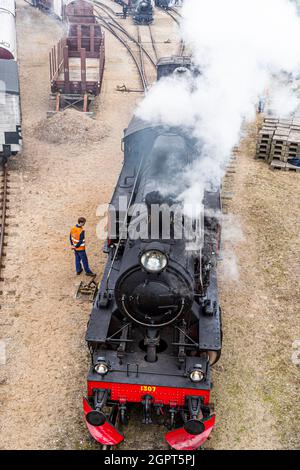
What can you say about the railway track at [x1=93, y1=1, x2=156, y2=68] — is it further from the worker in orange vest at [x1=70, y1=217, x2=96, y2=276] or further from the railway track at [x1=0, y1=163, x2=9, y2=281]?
the worker in orange vest at [x1=70, y1=217, x2=96, y2=276]

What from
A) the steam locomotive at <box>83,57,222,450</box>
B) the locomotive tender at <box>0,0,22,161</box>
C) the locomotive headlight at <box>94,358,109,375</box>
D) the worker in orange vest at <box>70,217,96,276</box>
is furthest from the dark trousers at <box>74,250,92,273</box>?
the locomotive tender at <box>0,0,22,161</box>

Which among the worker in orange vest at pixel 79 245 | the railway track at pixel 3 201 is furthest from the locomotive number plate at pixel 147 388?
the railway track at pixel 3 201

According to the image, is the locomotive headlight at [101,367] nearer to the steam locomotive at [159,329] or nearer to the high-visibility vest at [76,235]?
the steam locomotive at [159,329]

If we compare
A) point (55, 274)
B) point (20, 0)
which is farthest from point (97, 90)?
point (20, 0)

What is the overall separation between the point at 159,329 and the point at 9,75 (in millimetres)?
10521

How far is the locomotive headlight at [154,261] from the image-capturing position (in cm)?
557

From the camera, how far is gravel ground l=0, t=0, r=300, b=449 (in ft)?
21.5

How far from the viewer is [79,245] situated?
29.0 ft

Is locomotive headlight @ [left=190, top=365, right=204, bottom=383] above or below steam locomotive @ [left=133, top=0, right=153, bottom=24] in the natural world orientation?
below

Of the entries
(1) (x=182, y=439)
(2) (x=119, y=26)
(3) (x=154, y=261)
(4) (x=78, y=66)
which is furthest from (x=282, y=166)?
(2) (x=119, y=26)

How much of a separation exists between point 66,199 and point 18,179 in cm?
170

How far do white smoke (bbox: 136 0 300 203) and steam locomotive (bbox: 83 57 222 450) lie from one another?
257cm

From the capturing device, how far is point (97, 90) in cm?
1788
